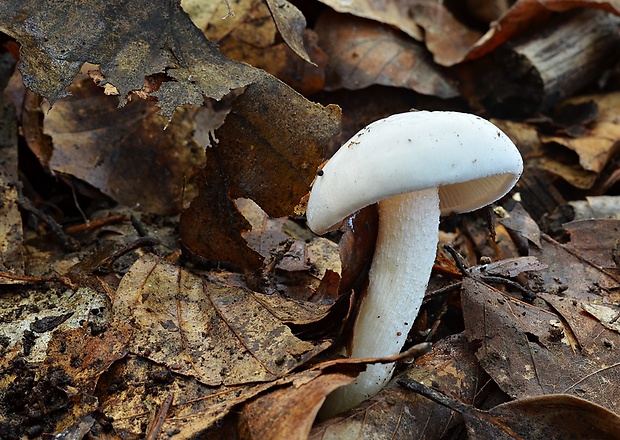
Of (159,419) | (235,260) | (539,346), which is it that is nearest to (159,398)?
(159,419)

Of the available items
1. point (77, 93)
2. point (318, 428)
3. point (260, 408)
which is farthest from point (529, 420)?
point (77, 93)

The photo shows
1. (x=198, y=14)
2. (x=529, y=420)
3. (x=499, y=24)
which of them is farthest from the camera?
(x=499, y=24)

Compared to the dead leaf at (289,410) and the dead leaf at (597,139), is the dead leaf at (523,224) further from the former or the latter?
the dead leaf at (289,410)

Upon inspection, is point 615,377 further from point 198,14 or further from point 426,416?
point 198,14

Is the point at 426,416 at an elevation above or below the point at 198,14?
below

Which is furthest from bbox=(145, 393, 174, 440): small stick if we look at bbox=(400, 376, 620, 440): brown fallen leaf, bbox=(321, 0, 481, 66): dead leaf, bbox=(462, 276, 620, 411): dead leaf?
bbox=(321, 0, 481, 66): dead leaf

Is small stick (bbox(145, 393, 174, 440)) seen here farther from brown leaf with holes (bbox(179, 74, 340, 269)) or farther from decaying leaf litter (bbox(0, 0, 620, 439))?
brown leaf with holes (bbox(179, 74, 340, 269))

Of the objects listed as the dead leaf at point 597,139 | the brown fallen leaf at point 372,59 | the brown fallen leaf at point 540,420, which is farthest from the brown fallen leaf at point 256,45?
the brown fallen leaf at point 540,420
